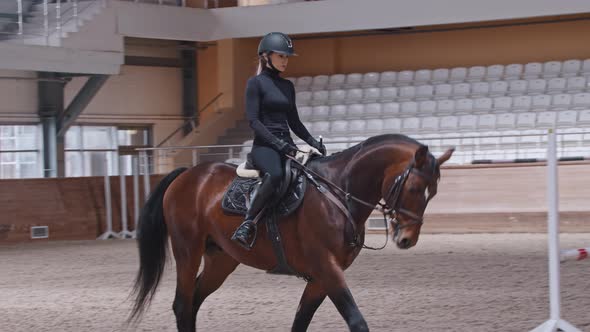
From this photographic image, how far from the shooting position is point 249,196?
603 cm

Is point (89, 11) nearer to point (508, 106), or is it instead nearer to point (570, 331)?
point (508, 106)

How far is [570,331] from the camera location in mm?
5738

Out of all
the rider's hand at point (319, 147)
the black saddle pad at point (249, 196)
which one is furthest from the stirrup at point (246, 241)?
the rider's hand at point (319, 147)

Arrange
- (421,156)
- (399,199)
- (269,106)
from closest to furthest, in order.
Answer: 1. (421,156)
2. (399,199)
3. (269,106)

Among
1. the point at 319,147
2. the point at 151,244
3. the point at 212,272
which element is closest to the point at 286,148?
the point at 319,147

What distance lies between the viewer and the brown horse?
17.4ft

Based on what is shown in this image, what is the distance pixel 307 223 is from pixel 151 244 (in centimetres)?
153

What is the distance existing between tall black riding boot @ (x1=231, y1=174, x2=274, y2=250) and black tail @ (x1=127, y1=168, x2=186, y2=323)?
0.94 m

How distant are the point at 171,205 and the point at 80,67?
10.7m

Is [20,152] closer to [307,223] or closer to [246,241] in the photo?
[246,241]

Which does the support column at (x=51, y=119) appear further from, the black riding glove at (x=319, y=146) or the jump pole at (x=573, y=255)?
the jump pole at (x=573, y=255)

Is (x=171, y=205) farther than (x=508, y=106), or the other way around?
(x=508, y=106)

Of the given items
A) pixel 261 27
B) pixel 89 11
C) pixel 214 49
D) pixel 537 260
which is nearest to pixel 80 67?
pixel 89 11

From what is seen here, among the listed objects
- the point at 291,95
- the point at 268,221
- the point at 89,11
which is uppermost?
the point at 89,11
